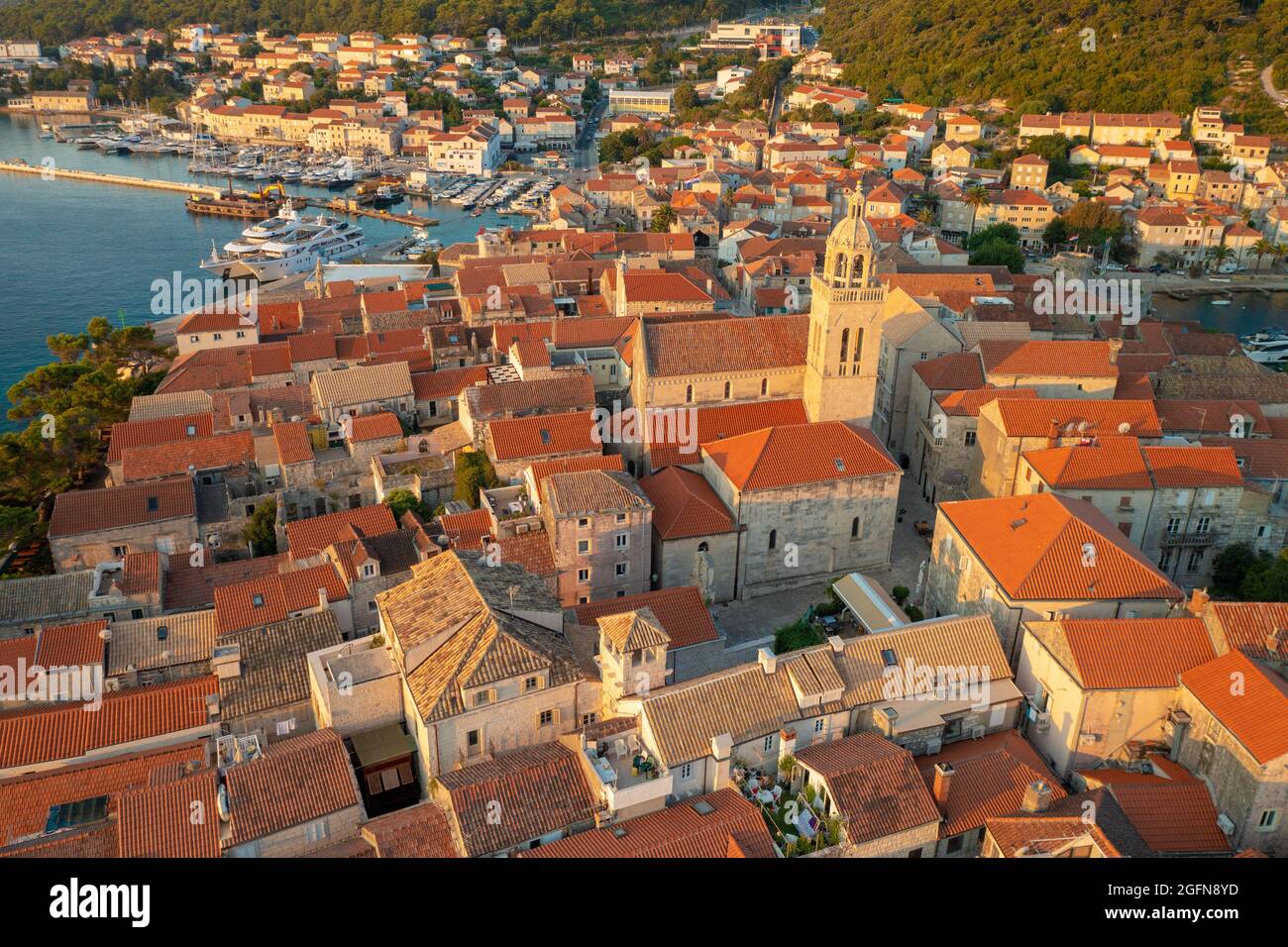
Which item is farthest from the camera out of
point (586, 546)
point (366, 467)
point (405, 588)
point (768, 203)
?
point (768, 203)

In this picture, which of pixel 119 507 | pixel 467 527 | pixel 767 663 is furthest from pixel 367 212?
pixel 767 663

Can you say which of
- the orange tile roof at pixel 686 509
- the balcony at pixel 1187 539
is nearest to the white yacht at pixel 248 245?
the orange tile roof at pixel 686 509

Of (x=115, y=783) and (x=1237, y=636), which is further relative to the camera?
(x=1237, y=636)

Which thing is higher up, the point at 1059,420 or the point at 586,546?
the point at 1059,420

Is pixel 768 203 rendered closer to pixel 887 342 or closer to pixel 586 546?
pixel 887 342

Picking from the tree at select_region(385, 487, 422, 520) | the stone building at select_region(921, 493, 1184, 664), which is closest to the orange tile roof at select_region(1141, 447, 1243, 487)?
the stone building at select_region(921, 493, 1184, 664)
